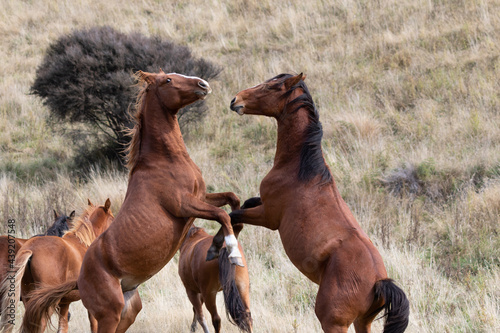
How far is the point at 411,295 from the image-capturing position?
612 cm

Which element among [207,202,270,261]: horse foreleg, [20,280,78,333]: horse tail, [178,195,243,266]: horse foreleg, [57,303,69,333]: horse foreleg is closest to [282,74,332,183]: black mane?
[207,202,270,261]: horse foreleg

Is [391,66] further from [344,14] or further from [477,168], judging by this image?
[477,168]

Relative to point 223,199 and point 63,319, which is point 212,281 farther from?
point 63,319

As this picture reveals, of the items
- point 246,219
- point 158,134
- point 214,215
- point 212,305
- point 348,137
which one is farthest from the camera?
point 348,137

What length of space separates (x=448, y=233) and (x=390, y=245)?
110cm

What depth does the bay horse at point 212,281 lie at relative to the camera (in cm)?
466

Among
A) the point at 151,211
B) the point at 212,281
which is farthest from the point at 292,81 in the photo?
the point at 212,281

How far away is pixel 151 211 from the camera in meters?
4.56

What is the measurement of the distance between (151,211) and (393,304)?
6.80 feet

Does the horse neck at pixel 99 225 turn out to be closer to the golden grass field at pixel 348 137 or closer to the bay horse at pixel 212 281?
the bay horse at pixel 212 281

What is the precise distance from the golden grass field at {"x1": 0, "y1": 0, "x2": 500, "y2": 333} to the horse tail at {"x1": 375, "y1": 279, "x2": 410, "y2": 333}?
163 cm

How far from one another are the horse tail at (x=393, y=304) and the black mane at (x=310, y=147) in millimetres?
1007

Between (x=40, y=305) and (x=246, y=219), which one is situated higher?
(x=246, y=219)

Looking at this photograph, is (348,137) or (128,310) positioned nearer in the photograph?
(128,310)
